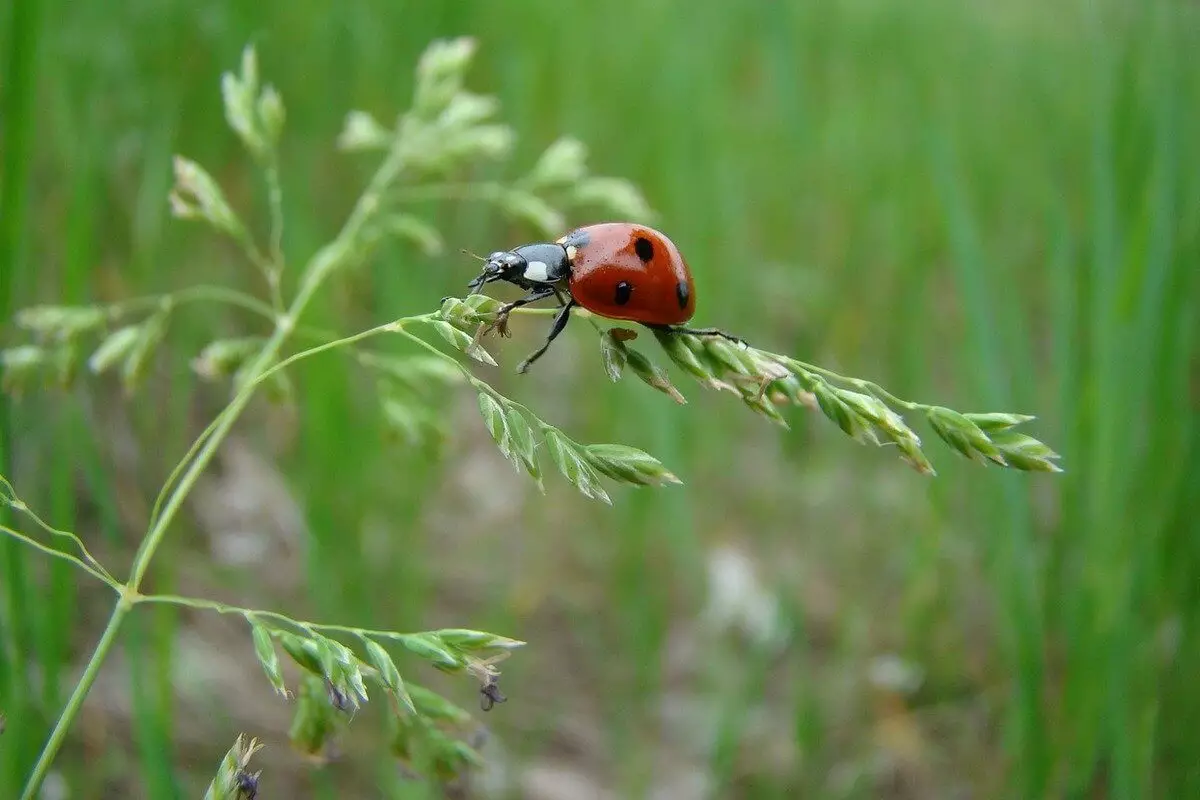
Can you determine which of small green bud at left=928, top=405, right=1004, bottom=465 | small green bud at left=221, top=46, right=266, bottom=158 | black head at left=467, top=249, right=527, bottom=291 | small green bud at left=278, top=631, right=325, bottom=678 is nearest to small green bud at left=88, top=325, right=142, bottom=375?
small green bud at left=221, top=46, right=266, bottom=158

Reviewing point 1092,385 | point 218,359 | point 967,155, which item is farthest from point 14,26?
point 967,155

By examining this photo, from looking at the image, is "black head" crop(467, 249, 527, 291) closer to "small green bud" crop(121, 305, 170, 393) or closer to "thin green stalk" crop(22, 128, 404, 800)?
"thin green stalk" crop(22, 128, 404, 800)

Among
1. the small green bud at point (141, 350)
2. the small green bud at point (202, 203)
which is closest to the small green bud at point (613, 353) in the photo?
the small green bud at point (202, 203)

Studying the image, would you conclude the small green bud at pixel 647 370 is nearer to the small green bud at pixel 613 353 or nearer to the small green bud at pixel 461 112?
the small green bud at pixel 613 353

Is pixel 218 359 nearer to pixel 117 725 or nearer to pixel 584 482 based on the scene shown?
pixel 584 482

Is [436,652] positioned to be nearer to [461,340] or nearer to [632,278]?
[461,340]
